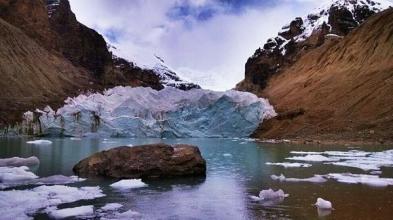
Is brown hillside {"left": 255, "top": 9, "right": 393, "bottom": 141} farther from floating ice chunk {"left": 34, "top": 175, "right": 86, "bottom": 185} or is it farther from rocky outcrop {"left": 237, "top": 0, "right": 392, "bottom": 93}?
floating ice chunk {"left": 34, "top": 175, "right": 86, "bottom": 185}

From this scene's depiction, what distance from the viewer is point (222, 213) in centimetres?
1238

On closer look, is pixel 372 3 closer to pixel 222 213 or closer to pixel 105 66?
pixel 105 66

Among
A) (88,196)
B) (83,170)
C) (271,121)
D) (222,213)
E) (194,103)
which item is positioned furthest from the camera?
(194,103)

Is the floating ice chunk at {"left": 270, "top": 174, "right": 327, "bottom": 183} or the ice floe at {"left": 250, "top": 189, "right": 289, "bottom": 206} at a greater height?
the floating ice chunk at {"left": 270, "top": 174, "right": 327, "bottom": 183}

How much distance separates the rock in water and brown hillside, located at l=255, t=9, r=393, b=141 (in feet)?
96.6

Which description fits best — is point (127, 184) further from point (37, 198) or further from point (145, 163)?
point (37, 198)

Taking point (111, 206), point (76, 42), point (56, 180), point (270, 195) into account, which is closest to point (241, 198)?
point (270, 195)

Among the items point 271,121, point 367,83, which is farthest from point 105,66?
point 367,83

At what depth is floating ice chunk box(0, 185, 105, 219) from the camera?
11941 mm

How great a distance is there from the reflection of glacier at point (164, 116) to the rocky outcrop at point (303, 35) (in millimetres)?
33366

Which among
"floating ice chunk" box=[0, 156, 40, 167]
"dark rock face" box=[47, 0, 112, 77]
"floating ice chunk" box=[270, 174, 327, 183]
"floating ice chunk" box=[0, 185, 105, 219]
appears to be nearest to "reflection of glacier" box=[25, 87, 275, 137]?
"floating ice chunk" box=[0, 156, 40, 167]

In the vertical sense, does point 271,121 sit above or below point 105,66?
below

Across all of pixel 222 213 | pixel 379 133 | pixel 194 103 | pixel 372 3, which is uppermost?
pixel 372 3

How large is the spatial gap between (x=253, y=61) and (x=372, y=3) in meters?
Result: 26.7
